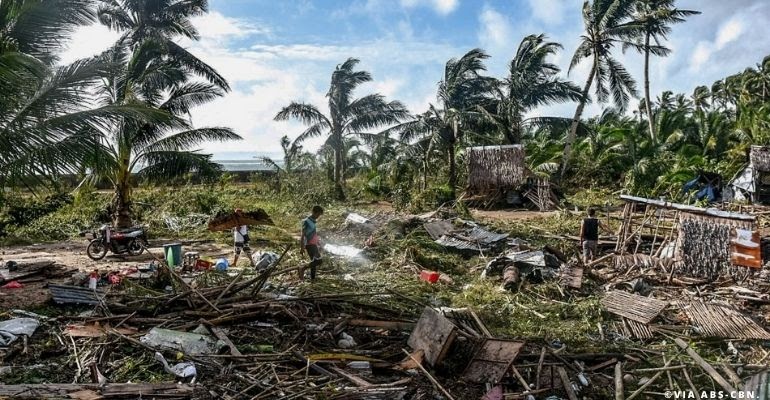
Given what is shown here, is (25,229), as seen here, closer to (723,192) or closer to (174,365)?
(174,365)

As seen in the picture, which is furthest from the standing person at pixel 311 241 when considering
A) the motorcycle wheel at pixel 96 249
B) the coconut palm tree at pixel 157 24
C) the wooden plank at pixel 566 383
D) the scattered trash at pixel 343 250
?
the coconut palm tree at pixel 157 24

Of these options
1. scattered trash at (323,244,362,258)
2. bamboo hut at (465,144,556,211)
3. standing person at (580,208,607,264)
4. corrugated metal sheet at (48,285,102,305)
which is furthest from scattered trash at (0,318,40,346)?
bamboo hut at (465,144,556,211)

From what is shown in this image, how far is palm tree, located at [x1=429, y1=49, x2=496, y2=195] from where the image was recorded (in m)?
19.5

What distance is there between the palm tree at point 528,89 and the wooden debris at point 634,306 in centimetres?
1166

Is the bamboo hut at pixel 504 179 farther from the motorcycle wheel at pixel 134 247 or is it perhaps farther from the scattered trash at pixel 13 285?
the scattered trash at pixel 13 285

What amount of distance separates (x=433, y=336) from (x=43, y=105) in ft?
19.6

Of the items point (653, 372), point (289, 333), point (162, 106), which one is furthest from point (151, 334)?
point (162, 106)

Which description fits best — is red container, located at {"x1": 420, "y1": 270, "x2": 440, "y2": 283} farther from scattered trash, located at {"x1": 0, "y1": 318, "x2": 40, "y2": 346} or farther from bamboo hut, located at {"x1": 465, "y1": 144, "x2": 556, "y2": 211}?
bamboo hut, located at {"x1": 465, "y1": 144, "x2": 556, "y2": 211}

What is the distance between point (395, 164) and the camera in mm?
21000

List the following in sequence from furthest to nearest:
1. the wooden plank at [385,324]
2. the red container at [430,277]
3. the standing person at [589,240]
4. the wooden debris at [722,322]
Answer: the standing person at [589,240] → the red container at [430,277] → the wooden debris at [722,322] → the wooden plank at [385,324]

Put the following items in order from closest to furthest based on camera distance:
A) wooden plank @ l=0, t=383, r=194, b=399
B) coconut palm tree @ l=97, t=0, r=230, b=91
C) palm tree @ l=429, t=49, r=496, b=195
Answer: wooden plank @ l=0, t=383, r=194, b=399 < coconut palm tree @ l=97, t=0, r=230, b=91 < palm tree @ l=429, t=49, r=496, b=195

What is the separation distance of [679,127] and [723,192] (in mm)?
11573

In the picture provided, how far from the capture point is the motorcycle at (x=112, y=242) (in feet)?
35.8

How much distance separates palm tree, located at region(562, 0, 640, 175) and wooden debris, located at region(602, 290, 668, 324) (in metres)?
13.5
